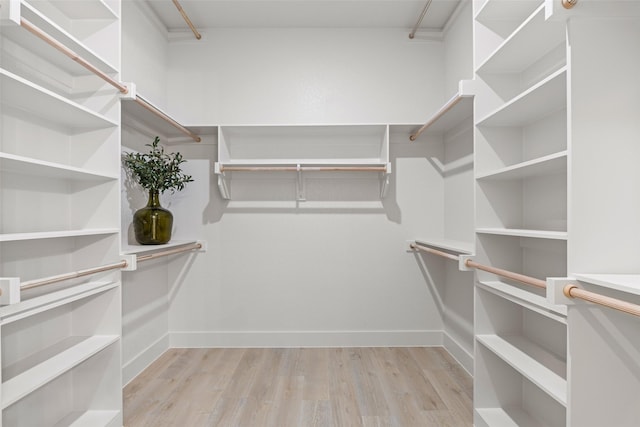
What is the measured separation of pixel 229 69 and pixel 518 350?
2774 mm

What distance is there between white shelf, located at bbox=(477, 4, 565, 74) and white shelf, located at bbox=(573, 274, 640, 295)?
0.86 metres

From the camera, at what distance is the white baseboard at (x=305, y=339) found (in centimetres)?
308

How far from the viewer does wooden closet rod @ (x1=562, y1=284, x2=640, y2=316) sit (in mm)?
937

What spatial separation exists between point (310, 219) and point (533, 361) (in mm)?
1887

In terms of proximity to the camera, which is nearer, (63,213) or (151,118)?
(63,213)

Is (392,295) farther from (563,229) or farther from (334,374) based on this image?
(563,229)

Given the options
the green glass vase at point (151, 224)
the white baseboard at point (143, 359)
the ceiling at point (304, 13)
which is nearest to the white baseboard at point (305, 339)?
the white baseboard at point (143, 359)

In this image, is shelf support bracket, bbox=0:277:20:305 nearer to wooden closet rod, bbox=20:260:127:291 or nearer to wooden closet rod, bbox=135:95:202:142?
wooden closet rod, bbox=20:260:127:291

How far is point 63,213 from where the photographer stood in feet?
6.01

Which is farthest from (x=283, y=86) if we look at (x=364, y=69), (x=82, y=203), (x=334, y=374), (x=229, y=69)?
(x=334, y=374)

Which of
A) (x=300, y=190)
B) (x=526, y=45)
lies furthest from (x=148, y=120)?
(x=526, y=45)

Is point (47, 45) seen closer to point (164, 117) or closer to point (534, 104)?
point (164, 117)

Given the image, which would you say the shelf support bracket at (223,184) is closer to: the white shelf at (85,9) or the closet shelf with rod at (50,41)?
the closet shelf with rod at (50,41)

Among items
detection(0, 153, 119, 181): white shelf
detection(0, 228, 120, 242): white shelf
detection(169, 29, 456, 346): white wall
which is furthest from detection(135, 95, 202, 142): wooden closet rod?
detection(0, 228, 120, 242): white shelf
